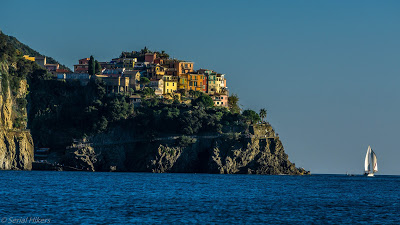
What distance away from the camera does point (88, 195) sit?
73750mm

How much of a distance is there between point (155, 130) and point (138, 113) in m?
5.41

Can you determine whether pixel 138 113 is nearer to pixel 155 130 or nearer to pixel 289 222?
pixel 155 130

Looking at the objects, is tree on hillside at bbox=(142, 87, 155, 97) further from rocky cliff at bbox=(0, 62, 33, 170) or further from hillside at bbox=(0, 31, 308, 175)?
rocky cliff at bbox=(0, 62, 33, 170)

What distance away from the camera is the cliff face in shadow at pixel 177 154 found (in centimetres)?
13775

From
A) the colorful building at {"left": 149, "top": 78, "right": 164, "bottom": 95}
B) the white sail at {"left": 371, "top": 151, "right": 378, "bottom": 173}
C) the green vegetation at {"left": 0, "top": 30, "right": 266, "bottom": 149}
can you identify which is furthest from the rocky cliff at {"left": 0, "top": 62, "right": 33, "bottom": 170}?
the white sail at {"left": 371, "top": 151, "right": 378, "bottom": 173}

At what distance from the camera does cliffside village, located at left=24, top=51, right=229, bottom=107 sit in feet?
504

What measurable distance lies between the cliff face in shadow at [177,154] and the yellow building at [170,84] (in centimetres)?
2514

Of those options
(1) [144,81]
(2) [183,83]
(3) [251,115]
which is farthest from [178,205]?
(2) [183,83]

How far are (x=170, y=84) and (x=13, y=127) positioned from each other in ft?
150

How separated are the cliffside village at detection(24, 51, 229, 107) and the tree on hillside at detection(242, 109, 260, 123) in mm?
14106

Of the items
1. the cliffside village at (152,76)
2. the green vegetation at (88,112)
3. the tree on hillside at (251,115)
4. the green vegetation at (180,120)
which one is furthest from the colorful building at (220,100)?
the green vegetation at (180,120)

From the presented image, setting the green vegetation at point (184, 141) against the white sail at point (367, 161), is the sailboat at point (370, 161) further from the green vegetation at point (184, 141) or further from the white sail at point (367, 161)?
the green vegetation at point (184, 141)

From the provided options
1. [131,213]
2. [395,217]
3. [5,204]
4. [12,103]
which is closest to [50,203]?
[5,204]

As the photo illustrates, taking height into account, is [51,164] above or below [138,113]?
below
